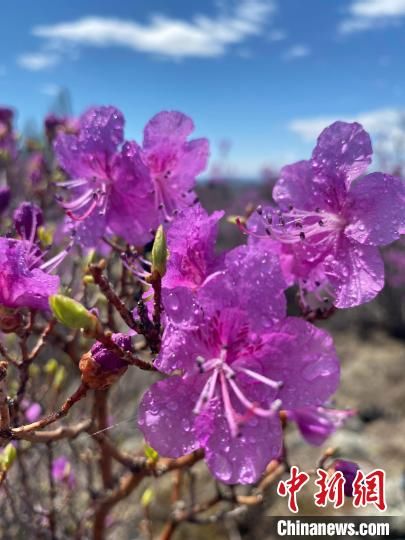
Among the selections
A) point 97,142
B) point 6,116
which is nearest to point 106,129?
point 97,142

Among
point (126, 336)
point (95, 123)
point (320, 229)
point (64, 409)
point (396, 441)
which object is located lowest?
point (396, 441)

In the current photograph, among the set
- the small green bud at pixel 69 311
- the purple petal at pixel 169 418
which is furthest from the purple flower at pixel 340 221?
the small green bud at pixel 69 311

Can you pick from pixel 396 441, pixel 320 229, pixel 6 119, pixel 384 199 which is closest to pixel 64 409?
pixel 320 229

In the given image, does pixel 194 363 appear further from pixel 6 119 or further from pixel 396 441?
pixel 396 441

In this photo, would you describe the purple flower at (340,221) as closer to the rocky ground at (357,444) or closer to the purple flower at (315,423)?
the purple flower at (315,423)

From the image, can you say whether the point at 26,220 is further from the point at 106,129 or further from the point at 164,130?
the point at 164,130

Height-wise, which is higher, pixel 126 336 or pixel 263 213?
pixel 263 213

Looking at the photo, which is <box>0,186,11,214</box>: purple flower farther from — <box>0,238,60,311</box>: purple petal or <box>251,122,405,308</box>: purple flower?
<box>251,122,405,308</box>: purple flower
